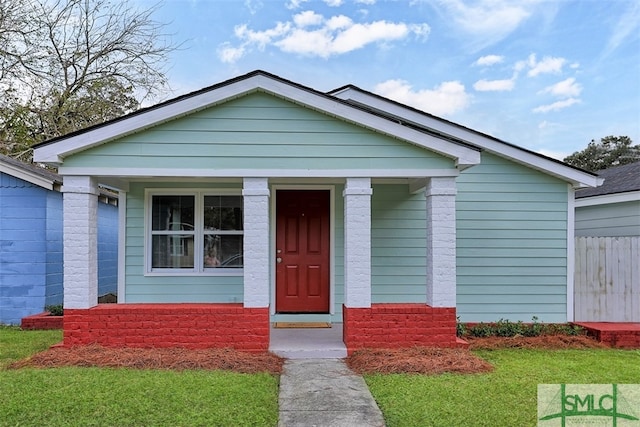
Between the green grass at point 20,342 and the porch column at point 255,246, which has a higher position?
the porch column at point 255,246

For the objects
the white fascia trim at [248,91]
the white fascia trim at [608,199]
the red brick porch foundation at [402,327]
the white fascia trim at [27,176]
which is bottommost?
the red brick porch foundation at [402,327]

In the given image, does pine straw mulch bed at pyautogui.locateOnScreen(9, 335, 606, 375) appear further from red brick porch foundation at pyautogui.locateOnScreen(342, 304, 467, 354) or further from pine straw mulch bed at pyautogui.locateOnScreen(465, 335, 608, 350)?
pine straw mulch bed at pyautogui.locateOnScreen(465, 335, 608, 350)

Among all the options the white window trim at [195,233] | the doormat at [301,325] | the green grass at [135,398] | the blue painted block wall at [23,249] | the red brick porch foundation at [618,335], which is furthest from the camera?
the blue painted block wall at [23,249]

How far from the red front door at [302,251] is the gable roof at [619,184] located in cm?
566

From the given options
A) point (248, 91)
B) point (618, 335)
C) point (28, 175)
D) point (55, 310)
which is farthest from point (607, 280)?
point (28, 175)

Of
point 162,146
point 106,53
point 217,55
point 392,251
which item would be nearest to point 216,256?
point 162,146

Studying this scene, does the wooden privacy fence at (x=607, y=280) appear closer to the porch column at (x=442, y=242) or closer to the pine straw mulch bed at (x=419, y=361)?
the pine straw mulch bed at (x=419, y=361)

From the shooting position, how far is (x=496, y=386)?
4.62 meters

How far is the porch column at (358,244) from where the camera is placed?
5.93 metres

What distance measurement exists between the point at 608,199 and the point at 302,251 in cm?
602

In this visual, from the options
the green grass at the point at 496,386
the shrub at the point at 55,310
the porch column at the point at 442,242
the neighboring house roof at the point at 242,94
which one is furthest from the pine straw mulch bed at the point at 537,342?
the shrub at the point at 55,310

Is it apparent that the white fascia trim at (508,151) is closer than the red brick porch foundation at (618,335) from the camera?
No

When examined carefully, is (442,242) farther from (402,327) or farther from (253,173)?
(253,173)

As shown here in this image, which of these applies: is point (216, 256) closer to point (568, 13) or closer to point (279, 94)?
point (279, 94)
